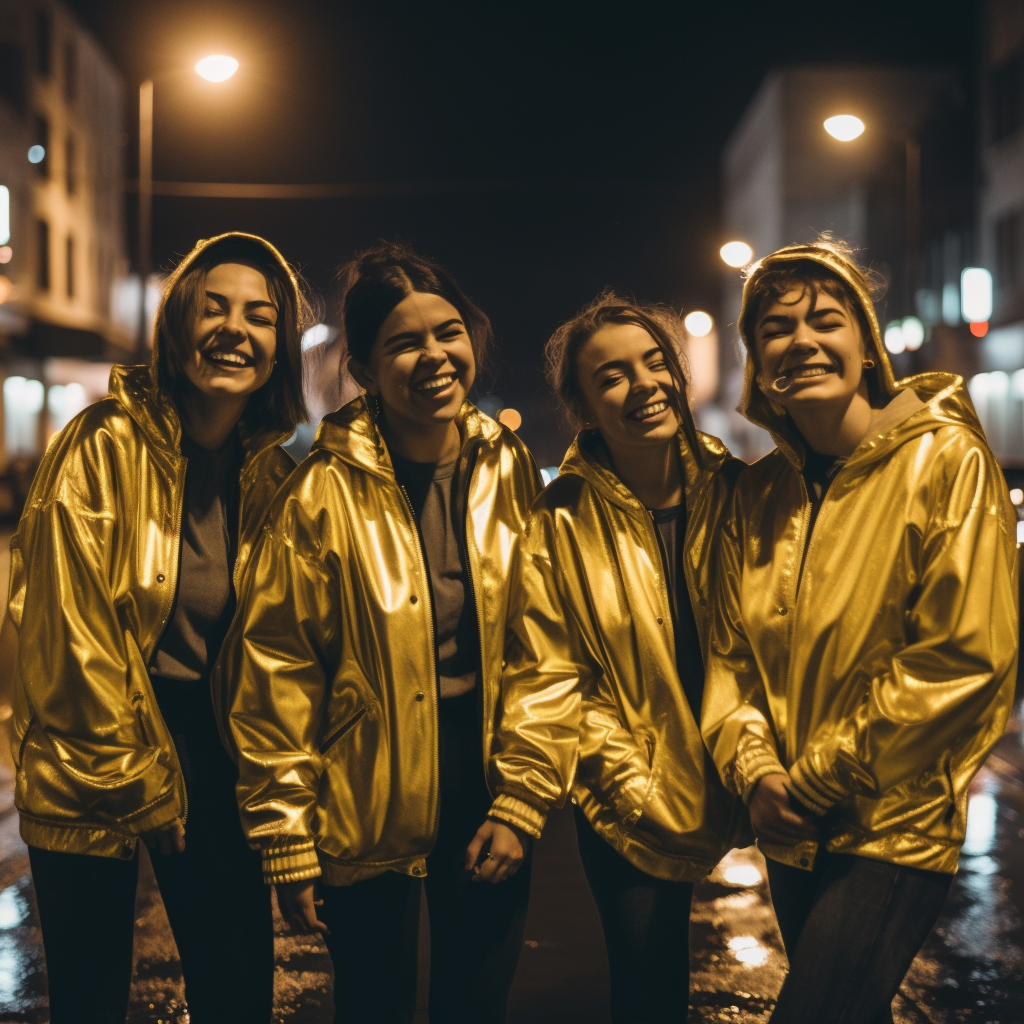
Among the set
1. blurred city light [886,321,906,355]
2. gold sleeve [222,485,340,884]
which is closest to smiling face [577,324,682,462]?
gold sleeve [222,485,340,884]

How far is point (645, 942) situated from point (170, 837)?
1182 millimetres

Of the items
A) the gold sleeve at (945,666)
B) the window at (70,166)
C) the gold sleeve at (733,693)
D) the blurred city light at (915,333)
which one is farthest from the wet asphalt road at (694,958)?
the window at (70,166)

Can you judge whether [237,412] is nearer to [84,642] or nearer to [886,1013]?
[84,642]

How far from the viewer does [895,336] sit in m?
36.6

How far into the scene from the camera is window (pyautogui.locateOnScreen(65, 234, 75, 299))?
3747 cm

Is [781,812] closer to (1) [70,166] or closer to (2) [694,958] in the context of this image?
(2) [694,958]

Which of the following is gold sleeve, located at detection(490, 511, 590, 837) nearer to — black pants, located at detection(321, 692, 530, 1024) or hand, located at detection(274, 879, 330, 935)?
black pants, located at detection(321, 692, 530, 1024)

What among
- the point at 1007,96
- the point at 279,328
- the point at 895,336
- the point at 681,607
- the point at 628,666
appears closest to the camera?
the point at 628,666

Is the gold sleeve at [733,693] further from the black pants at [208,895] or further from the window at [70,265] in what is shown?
the window at [70,265]

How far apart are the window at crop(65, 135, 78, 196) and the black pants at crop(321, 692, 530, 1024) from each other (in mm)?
38862

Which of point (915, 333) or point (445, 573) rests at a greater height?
point (915, 333)

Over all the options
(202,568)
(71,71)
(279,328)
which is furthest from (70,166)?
(202,568)

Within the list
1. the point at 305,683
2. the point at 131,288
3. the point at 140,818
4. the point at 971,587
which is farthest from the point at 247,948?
the point at 131,288

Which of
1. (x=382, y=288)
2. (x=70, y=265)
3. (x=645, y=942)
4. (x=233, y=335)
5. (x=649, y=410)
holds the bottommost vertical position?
(x=645, y=942)
